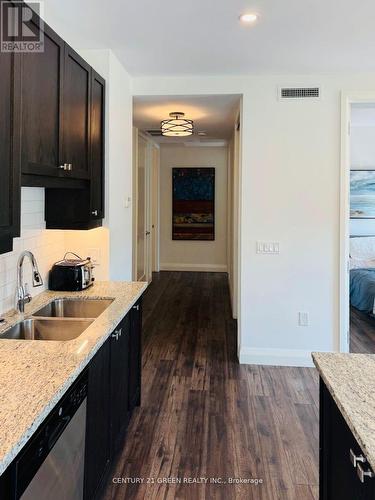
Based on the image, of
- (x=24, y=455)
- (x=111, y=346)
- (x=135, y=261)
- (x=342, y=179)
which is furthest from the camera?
(x=135, y=261)

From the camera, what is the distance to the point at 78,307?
265 centimetres

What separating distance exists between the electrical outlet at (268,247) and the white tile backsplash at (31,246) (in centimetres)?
185

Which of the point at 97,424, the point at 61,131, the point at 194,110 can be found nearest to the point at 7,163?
the point at 61,131

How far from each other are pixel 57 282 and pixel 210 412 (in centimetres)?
147

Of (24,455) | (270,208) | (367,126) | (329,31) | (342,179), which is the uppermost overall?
(367,126)

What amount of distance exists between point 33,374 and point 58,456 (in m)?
0.30

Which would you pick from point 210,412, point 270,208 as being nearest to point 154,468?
point 210,412

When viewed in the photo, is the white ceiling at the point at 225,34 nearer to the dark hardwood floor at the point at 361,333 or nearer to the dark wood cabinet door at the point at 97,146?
the dark wood cabinet door at the point at 97,146

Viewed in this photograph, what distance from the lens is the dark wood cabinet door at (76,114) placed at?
2.33 meters

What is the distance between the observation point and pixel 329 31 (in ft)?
9.10

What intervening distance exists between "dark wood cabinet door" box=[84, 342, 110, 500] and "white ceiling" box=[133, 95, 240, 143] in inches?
112

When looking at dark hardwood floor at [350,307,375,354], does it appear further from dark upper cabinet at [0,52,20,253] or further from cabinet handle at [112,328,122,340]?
dark upper cabinet at [0,52,20,253]

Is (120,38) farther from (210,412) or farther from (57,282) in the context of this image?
(210,412)

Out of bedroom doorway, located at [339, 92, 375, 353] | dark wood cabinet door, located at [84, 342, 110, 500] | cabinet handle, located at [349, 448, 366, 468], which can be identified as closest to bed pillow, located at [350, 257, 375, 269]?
bedroom doorway, located at [339, 92, 375, 353]
